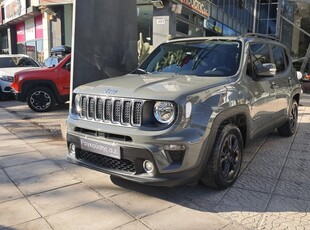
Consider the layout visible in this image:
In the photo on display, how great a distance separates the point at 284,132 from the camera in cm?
676

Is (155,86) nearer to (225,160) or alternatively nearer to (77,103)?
(77,103)

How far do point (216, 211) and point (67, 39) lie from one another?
65.0ft

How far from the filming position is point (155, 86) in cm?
380

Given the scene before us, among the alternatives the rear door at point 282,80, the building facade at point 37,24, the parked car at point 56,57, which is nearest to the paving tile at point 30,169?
the rear door at point 282,80

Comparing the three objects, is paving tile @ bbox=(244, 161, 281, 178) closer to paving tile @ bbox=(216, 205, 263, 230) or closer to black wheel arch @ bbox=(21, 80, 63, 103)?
paving tile @ bbox=(216, 205, 263, 230)

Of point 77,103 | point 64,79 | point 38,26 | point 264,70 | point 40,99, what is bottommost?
point 40,99

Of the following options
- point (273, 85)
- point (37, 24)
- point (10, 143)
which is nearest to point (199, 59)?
point (273, 85)

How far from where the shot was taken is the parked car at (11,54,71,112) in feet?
31.5

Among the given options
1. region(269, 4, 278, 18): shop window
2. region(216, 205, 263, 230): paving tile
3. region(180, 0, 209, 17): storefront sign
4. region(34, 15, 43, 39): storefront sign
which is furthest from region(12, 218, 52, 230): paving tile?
region(269, 4, 278, 18): shop window

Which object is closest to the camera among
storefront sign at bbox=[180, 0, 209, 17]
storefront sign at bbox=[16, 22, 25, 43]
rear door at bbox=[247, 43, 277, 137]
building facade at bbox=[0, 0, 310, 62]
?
rear door at bbox=[247, 43, 277, 137]

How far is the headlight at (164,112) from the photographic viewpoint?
11.3 ft

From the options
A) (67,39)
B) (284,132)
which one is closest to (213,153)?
(284,132)

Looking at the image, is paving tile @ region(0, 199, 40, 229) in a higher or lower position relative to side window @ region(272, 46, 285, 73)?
lower

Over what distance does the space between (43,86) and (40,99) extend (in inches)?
14.3
